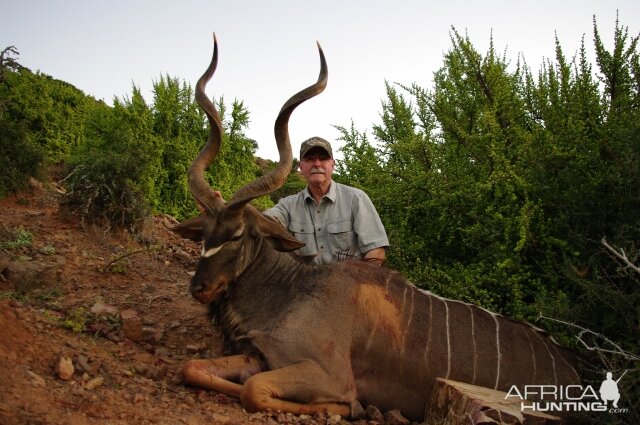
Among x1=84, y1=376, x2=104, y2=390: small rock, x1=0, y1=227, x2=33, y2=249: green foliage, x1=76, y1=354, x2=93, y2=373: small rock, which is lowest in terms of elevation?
x1=84, y1=376, x2=104, y2=390: small rock

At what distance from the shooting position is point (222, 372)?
3180 millimetres

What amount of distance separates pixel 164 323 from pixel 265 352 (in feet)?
4.86

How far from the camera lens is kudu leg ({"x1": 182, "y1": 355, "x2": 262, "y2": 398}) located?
10.2ft

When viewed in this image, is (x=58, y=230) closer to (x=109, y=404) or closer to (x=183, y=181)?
(x=183, y=181)

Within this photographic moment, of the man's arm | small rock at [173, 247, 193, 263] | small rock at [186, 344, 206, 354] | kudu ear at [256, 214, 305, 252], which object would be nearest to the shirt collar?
the man's arm

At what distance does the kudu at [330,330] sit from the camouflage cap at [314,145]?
2.58ft

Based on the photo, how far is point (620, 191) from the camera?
3992 mm

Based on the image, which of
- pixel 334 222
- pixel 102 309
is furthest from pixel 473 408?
pixel 102 309

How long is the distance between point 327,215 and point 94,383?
2.51 meters

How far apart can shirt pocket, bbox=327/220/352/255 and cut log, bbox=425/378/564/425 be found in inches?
A: 64.3

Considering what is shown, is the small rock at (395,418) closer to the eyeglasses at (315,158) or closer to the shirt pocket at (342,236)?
the shirt pocket at (342,236)

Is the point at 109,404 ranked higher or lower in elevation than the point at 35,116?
lower

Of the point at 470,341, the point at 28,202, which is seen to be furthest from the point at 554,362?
the point at 28,202

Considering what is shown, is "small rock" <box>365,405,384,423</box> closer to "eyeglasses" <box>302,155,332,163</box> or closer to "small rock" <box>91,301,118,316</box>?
"small rock" <box>91,301,118,316</box>
